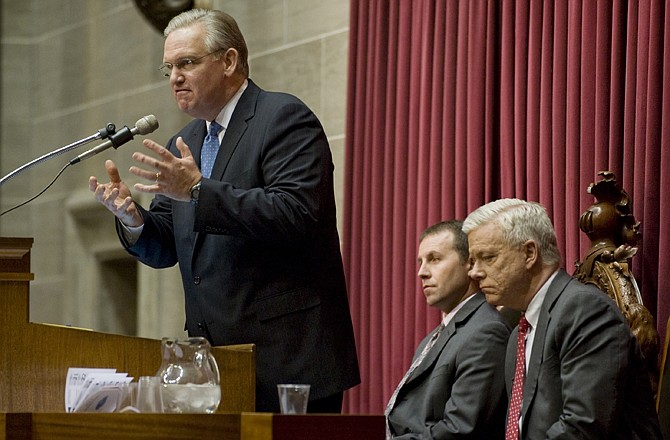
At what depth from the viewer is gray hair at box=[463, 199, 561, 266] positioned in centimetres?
410

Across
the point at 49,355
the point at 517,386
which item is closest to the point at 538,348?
the point at 517,386

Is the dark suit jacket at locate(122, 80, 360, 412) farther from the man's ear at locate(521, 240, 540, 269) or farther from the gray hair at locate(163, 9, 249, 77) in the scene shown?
the man's ear at locate(521, 240, 540, 269)

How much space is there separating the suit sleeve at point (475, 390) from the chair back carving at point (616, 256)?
1.31 ft

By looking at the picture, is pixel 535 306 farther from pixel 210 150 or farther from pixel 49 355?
pixel 49 355

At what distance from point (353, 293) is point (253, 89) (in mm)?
2192

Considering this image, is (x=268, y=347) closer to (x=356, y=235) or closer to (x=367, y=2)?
(x=356, y=235)

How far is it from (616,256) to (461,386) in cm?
69

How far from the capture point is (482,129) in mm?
5391

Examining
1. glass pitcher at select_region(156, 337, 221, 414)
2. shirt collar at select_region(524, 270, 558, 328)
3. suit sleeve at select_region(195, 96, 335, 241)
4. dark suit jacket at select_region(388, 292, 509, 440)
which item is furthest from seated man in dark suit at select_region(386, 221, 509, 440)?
glass pitcher at select_region(156, 337, 221, 414)

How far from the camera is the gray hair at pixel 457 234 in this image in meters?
4.80

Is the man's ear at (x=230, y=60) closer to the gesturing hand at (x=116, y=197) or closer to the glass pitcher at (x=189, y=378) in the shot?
the gesturing hand at (x=116, y=197)

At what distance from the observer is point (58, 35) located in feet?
30.1

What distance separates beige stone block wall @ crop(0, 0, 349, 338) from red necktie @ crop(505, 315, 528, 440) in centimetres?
325

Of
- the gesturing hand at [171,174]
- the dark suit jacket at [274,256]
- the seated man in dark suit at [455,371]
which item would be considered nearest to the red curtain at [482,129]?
the seated man in dark suit at [455,371]
